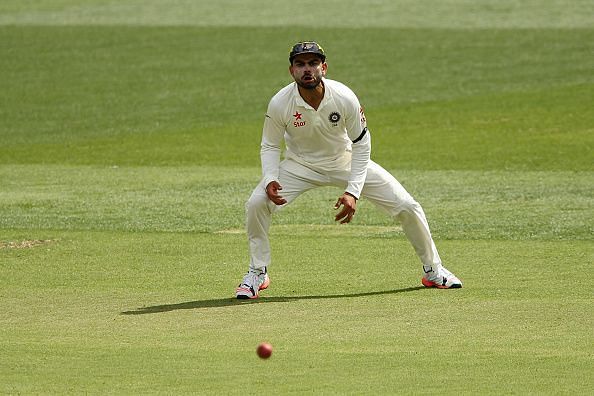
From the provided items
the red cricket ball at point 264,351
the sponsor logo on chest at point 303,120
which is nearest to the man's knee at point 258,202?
the sponsor logo on chest at point 303,120

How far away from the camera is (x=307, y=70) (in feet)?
35.9

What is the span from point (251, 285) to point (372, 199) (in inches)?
51.4

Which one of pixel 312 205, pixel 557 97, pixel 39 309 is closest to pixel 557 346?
pixel 39 309

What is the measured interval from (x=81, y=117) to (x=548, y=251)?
1735 cm

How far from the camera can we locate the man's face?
10.9m

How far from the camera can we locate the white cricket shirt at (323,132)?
11125mm

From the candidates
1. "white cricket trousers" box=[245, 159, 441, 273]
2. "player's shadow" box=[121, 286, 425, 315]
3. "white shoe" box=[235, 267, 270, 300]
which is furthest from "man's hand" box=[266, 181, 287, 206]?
"player's shadow" box=[121, 286, 425, 315]

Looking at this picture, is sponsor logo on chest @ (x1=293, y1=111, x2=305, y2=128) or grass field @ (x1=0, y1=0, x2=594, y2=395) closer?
grass field @ (x1=0, y1=0, x2=594, y2=395)

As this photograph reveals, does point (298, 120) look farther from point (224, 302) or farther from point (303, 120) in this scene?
point (224, 302)

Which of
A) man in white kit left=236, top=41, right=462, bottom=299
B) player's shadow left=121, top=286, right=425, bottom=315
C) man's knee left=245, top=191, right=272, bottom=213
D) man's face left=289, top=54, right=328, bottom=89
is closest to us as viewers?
player's shadow left=121, top=286, right=425, bottom=315

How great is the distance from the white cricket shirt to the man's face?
0.18 metres

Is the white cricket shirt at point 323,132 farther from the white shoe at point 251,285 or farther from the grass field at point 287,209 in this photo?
the grass field at point 287,209

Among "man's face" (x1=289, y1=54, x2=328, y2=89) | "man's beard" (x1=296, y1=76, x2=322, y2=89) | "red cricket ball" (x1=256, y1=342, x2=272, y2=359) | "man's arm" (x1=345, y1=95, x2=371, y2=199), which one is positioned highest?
"man's face" (x1=289, y1=54, x2=328, y2=89)

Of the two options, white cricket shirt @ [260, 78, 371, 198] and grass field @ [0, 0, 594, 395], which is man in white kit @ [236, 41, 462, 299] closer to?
white cricket shirt @ [260, 78, 371, 198]
